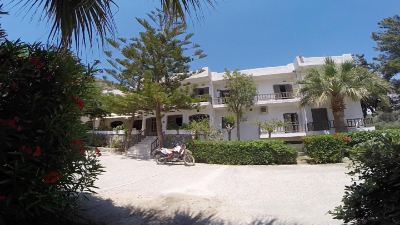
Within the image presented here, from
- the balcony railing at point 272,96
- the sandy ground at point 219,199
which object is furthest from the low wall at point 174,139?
the sandy ground at point 219,199

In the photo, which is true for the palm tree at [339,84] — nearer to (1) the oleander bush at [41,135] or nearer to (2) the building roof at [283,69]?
(2) the building roof at [283,69]

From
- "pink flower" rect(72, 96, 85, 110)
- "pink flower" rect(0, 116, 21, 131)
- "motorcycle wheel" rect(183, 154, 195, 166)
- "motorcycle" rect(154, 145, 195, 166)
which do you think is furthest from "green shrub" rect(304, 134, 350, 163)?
"pink flower" rect(0, 116, 21, 131)

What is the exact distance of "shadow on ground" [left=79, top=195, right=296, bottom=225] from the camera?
16.9 ft

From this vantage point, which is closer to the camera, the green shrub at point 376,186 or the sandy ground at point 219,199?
the green shrub at point 376,186

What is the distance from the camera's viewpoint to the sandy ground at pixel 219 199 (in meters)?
5.44

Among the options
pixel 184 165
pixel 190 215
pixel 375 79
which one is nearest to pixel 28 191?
pixel 190 215

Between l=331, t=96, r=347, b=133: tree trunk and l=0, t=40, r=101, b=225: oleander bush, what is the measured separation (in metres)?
18.8

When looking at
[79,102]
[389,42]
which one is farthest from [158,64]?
[389,42]

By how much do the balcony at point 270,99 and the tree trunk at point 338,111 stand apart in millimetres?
3375

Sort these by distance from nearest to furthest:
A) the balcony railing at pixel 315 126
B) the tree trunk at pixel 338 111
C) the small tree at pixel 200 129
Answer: the tree trunk at pixel 338 111, the small tree at pixel 200 129, the balcony railing at pixel 315 126

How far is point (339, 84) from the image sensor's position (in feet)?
62.2

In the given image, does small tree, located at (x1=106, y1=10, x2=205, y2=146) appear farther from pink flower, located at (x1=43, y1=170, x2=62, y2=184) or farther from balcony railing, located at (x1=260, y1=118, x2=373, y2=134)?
pink flower, located at (x1=43, y1=170, x2=62, y2=184)

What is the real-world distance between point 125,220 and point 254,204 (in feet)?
9.15

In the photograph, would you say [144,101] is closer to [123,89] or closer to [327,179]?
[123,89]
